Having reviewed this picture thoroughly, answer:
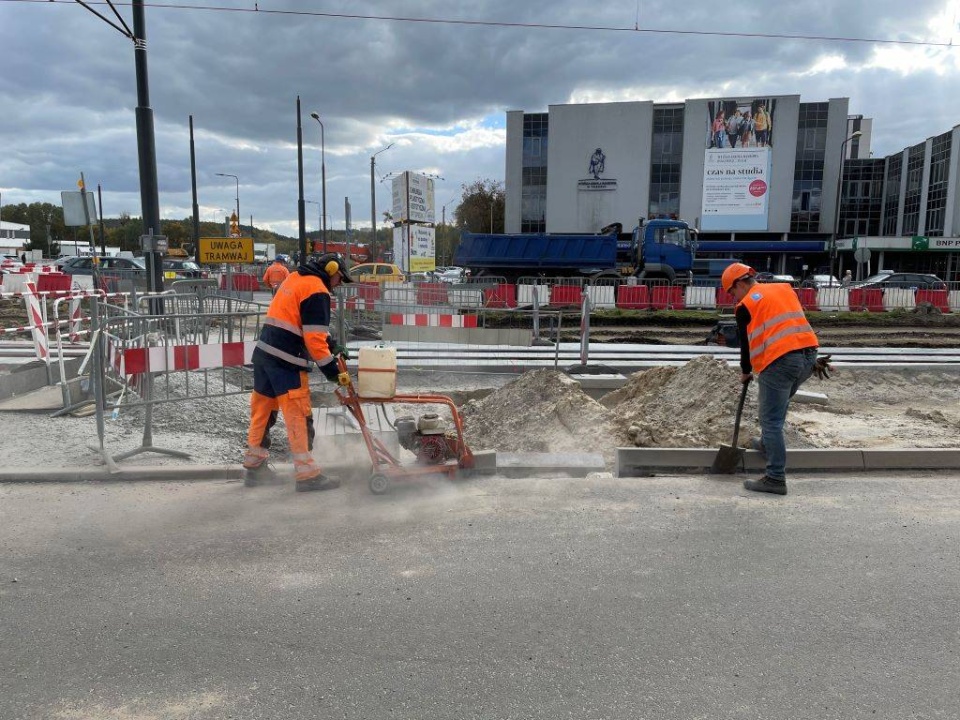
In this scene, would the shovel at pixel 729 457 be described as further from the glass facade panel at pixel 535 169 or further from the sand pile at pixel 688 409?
the glass facade panel at pixel 535 169

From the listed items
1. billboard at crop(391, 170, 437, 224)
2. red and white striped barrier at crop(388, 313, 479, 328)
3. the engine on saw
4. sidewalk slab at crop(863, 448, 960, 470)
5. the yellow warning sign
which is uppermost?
billboard at crop(391, 170, 437, 224)

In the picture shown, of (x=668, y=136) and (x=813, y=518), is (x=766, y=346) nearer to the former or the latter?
(x=813, y=518)

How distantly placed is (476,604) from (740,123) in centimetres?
5884

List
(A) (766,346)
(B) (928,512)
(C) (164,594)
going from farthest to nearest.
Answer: (A) (766,346), (B) (928,512), (C) (164,594)

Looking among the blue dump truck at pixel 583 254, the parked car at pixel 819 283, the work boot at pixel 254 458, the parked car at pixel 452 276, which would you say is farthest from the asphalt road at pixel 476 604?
the parked car at pixel 819 283

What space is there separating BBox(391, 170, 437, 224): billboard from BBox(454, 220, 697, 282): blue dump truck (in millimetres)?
3314

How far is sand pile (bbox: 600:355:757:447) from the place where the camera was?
670 centimetres

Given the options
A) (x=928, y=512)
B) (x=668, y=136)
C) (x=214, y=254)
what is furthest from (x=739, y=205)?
(x=928, y=512)

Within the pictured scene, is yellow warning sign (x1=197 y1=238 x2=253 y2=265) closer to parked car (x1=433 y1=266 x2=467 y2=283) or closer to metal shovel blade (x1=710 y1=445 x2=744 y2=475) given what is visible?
parked car (x1=433 y1=266 x2=467 y2=283)

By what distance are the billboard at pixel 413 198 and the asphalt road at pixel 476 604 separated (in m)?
26.9

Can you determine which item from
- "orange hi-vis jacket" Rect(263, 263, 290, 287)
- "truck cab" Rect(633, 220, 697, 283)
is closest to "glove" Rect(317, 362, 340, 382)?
"orange hi-vis jacket" Rect(263, 263, 290, 287)

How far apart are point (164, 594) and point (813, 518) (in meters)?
4.09

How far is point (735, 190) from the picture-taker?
55.6 metres

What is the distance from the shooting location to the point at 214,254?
20016 millimetres
